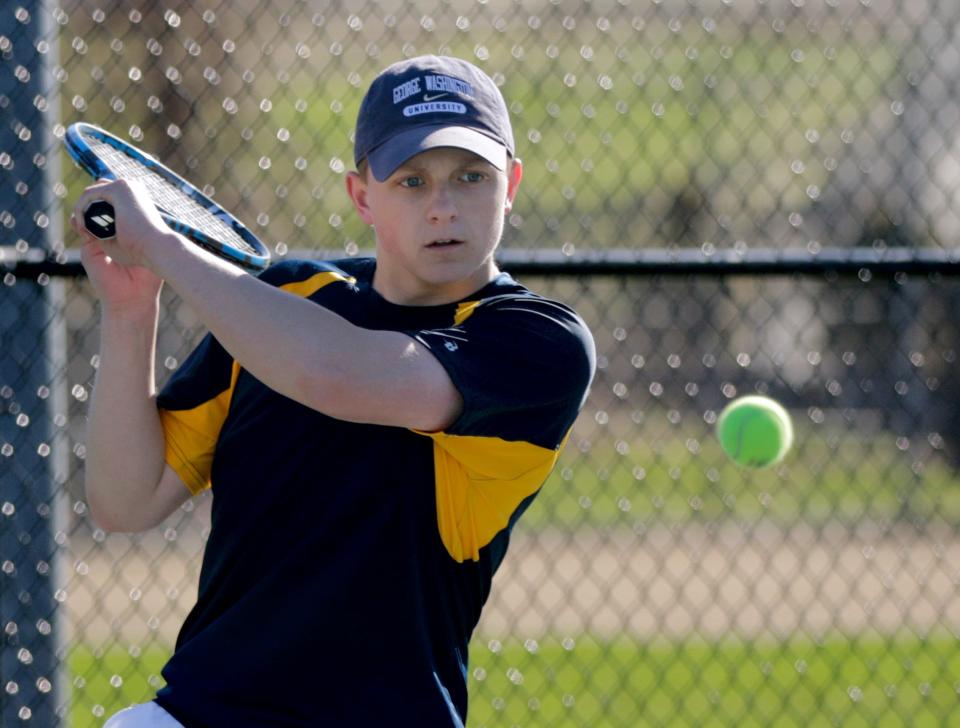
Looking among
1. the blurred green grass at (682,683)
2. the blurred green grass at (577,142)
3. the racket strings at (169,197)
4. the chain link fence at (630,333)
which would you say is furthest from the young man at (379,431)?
the blurred green grass at (577,142)

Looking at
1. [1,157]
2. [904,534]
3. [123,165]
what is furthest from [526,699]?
[904,534]

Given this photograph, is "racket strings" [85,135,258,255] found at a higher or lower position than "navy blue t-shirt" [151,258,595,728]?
higher

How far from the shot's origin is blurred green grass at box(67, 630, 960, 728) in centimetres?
546

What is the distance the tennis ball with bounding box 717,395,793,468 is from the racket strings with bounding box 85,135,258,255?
61.7 inches

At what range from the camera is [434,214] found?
2012mm

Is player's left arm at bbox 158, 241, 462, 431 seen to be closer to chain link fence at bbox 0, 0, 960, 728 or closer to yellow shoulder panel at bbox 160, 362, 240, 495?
yellow shoulder panel at bbox 160, 362, 240, 495

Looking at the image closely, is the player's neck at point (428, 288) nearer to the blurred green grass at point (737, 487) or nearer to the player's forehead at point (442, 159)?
the player's forehead at point (442, 159)

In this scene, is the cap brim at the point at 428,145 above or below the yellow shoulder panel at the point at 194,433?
above

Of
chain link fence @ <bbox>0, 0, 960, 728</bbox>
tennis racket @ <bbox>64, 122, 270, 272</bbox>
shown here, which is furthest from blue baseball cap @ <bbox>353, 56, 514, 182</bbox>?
chain link fence @ <bbox>0, 0, 960, 728</bbox>

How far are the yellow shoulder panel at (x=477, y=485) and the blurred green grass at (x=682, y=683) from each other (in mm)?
3081

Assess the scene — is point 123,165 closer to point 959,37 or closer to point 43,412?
point 43,412

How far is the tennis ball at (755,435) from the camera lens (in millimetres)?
3529

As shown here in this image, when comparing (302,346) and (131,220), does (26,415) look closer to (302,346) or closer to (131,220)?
(131,220)

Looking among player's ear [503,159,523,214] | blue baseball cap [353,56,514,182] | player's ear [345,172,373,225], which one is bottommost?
player's ear [503,159,523,214]
